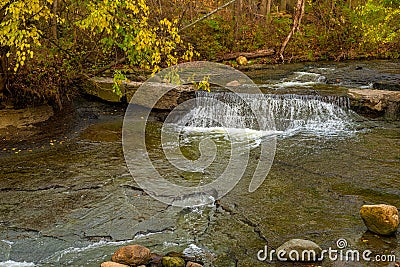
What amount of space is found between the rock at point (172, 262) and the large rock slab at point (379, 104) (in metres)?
7.39

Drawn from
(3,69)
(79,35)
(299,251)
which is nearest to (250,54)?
(79,35)

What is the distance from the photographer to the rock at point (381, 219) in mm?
4766

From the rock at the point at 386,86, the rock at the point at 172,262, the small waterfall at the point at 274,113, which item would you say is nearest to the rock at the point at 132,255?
the rock at the point at 172,262

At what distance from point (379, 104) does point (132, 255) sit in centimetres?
786

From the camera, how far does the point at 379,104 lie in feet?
33.0

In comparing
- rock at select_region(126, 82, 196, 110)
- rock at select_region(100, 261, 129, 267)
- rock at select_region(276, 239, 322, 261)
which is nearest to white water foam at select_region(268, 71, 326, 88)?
rock at select_region(126, 82, 196, 110)

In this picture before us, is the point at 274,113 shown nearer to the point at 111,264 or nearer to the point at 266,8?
the point at 111,264

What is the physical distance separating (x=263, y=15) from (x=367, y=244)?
645 inches

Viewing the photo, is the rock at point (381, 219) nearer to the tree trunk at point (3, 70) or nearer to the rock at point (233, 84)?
the rock at point (233, 84)

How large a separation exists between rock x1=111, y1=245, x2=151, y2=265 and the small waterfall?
5928 millimetres

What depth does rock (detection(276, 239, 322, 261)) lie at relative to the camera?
4.35m

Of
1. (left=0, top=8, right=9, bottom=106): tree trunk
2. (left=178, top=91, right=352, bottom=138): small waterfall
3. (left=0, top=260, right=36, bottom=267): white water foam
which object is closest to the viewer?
(left=0, top=260, right=36, bottom=267): white water foam

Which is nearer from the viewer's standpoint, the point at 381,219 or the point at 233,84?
the point at 381,219

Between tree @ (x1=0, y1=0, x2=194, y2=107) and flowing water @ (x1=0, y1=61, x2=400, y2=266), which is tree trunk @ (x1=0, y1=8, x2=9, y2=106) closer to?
tree @ (x1=0, y1=0, x2=194, y2=107)
